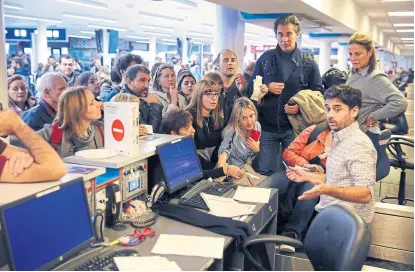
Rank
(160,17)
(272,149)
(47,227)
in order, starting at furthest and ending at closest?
(160,17) < (272,149) < (47,227)

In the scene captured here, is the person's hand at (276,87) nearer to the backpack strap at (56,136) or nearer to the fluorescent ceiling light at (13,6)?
the backpack strap at (56,136)

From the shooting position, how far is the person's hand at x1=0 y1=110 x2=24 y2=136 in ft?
5.83

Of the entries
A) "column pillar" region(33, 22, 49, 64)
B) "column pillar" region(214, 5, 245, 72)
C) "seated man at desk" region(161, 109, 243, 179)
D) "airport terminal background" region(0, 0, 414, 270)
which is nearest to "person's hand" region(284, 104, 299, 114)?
"airport terminal background" region(0, 0, 414, 270)

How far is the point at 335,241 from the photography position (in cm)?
195

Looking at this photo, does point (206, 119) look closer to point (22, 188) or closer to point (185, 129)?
point (185, 129)

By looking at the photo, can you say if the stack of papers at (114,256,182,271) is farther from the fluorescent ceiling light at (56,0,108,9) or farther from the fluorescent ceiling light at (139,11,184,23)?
the fluorescent ceiling light at (139,11,184,23)

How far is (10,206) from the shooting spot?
1492 millimetres

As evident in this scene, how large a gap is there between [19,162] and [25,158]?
0.03 m

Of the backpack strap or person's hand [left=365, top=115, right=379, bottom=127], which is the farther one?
person's hand [left=365, top=115, right=379, bottom=127]

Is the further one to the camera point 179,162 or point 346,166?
point 179,162

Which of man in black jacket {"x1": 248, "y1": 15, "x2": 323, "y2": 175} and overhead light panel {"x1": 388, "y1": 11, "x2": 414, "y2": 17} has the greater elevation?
overhead light panel {"x1": 388, "y1": 11, "x2": 414, "y2": 17}

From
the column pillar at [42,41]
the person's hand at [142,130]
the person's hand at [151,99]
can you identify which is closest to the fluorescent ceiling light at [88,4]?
the column pillar at [42,41]

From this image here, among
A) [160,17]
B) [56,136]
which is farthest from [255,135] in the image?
[160,17]

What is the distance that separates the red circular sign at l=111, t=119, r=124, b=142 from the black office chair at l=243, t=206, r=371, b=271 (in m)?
0.85
